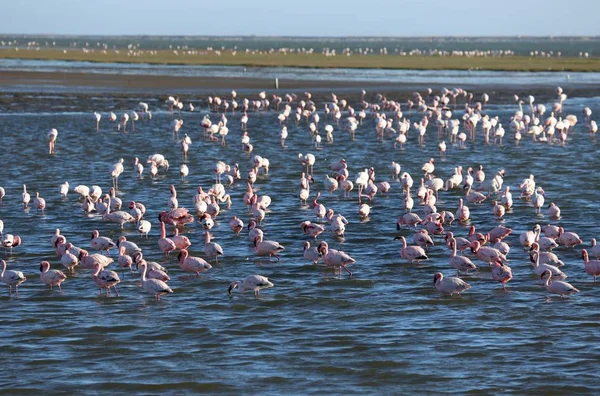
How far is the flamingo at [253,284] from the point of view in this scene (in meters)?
16.8

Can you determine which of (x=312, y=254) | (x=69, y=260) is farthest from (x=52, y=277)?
(x=312, y=254)

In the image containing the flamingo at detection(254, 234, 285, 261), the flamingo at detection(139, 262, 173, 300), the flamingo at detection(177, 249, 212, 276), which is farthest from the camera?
the flamingo at detection(254, 234, 285, 261)

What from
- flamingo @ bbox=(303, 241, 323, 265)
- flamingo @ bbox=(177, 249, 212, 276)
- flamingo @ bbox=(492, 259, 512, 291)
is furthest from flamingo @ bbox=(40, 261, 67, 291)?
flamingo @ bbox=(492, 259, 512, 291)

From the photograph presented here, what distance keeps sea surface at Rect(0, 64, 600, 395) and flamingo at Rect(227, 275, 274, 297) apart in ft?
0.66

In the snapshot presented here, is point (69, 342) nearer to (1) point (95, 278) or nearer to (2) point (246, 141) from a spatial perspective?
(1) point (95, 278)

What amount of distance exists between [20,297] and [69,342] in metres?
2.65

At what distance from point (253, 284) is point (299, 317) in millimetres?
1219

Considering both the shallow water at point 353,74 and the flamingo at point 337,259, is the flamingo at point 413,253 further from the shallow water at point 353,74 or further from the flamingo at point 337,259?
the shallow water at point 353,74

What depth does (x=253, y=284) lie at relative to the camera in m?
16.8

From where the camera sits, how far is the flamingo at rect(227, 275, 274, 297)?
55.1 feet

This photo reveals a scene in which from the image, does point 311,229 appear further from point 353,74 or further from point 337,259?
point 353,74

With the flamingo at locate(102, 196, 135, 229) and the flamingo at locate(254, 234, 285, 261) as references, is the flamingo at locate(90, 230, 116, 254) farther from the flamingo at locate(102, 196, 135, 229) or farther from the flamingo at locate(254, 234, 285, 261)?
the flamingo at locate(102, 196, 135, 229)

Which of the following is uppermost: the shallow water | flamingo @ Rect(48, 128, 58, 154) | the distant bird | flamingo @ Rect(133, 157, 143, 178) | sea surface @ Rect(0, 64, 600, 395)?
the shallow water

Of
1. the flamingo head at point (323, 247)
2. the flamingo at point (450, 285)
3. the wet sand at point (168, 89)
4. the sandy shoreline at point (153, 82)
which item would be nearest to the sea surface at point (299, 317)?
the flamingo at point (450, 285)
